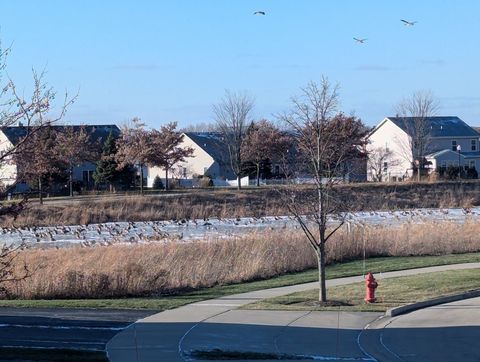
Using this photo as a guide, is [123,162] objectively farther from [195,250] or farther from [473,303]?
[473,303]

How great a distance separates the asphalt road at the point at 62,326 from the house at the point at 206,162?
6979 centimetres

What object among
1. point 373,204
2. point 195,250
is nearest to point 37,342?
point 195,250

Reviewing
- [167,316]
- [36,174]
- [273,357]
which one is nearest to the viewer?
[36,174]

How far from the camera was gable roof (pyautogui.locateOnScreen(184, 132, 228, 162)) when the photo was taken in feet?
287

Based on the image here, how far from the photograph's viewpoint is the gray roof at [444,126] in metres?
82.6

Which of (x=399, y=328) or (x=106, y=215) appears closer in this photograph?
(x=399, y=328)

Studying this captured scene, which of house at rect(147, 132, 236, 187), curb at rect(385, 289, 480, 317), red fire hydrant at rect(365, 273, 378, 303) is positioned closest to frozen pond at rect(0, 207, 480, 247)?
curb at rect(385, 289, 480, 317)

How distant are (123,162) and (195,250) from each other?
138ft

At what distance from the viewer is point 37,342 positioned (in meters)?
13.0

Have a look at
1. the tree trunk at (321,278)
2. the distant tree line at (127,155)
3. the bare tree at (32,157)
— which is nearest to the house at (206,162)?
the distant tree line at (127,155)

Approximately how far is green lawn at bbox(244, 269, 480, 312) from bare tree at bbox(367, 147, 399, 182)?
2277 inches

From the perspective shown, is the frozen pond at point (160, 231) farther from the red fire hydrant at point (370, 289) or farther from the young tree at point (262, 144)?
the young tree at point (262, 144)

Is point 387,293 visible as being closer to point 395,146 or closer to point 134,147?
point 134,147

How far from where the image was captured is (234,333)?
44.9ft
